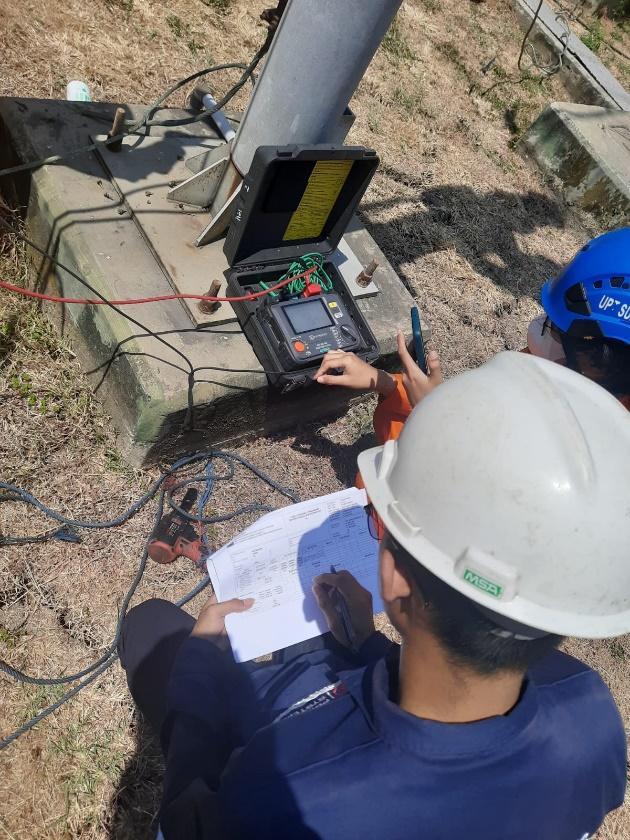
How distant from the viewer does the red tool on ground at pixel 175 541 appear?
2445 mm

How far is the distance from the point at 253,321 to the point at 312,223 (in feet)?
1.63

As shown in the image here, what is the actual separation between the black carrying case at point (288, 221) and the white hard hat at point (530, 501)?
49.0 inches

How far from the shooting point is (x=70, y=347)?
270cm

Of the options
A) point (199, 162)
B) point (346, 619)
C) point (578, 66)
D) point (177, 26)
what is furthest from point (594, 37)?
point (346, 619)

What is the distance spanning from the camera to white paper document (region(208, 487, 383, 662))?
213 centimetres

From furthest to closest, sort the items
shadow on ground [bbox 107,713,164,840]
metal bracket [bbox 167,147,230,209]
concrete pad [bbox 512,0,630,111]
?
concrete pad [bbox 512,0,630,111]
metal bracket [bbox 167,147,230,209]
shadow on ground [bbox 107,713,164,840]

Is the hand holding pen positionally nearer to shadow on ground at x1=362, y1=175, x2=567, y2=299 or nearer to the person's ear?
the person's ear

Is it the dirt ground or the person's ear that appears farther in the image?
the dirt ground

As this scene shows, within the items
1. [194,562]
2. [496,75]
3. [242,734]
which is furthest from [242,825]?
[496,75]

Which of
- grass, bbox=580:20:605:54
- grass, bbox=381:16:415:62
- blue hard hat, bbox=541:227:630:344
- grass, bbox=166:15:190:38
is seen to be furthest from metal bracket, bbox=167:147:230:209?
grass, bbox=580:20:605:54

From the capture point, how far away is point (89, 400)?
8.59ft

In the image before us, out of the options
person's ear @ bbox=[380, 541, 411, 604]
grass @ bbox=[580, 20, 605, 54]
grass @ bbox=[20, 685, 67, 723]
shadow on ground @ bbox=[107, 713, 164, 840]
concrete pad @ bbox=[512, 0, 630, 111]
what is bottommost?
shadow on ground @ bbox=[107, 713, 164, 840]

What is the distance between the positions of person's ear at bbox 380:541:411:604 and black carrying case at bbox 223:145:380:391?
120 cm

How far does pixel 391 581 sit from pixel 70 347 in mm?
1910
